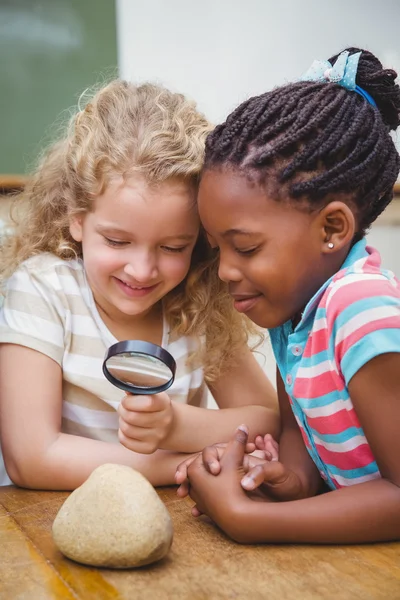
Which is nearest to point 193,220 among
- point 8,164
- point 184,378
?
point 184,378

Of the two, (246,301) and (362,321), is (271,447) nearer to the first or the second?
(246,301)

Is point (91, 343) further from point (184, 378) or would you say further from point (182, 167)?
point (182, 167)

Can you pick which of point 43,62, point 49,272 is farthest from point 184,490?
point 43,62

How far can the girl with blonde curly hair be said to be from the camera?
59.9 inches

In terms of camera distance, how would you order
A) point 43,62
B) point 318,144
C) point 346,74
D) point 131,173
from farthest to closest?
1. point 43,62
2. point 131,173
3. point 346,74
4. point 318,144

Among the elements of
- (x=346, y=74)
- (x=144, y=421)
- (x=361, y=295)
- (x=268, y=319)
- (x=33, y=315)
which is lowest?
(x=144, y=421)

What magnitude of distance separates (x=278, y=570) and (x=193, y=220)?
31.6 inches

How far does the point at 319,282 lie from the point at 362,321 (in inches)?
7.5

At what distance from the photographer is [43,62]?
2834 mm

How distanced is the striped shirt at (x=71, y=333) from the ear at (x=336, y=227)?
0.64m

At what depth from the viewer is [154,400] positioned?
145cm

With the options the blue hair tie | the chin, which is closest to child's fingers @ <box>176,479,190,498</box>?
the chin

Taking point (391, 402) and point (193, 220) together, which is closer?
point (391, 402)

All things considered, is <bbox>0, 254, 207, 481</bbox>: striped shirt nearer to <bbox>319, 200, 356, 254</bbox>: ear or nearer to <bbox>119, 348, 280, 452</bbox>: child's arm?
<bbox>119, 348, 280, 452</bbox>: child's arm
